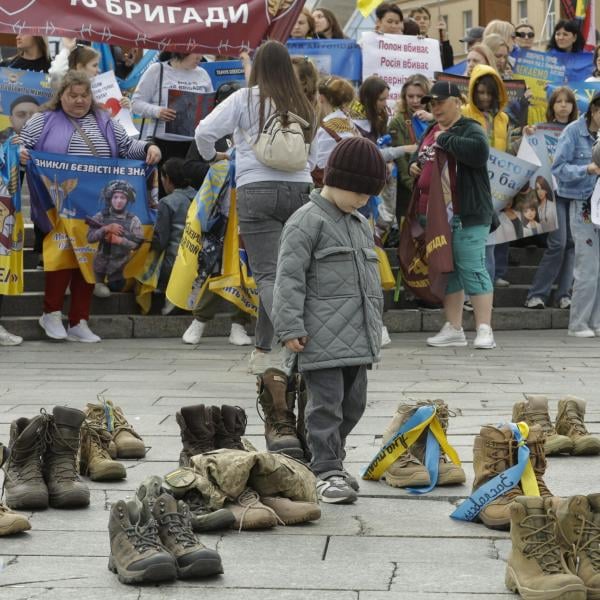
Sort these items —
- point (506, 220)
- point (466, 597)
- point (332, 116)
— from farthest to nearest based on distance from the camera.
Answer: point (506, 220) → point (332, 116) → point (466, 597)

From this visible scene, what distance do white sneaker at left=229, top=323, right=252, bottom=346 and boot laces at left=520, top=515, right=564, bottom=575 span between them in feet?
22.0

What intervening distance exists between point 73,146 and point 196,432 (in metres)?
5.64

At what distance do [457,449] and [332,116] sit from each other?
14.2 feet

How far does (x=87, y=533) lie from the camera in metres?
5.04

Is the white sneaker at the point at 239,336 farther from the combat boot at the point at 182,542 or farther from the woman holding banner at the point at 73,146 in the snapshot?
the combat boot at the point at 182,542

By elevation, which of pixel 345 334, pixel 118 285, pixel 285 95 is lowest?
pixel 118 285

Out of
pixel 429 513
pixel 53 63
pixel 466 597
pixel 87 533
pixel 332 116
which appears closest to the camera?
pixel 466 597

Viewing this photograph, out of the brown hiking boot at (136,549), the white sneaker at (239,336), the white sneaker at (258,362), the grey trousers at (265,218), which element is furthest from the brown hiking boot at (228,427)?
the white sneaker at (239,336)

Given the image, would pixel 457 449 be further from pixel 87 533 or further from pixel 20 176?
pixel 20 176

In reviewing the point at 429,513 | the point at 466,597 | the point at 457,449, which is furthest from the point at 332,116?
the point at 466,597

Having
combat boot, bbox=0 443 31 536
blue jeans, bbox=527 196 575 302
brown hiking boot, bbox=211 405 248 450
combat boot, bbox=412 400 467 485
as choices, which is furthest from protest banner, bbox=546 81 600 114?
combat boot, bbox=0 443 31 536

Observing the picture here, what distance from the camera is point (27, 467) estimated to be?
5.45 metres

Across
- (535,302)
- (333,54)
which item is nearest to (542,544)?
(535,302)

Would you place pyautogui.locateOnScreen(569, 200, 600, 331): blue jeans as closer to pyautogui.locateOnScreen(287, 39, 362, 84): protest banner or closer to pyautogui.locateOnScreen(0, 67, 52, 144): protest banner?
pyautogui.locateOnScreen(287, 39, 362, 84): protest banner
